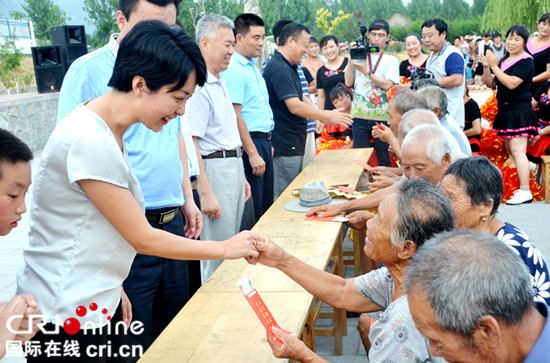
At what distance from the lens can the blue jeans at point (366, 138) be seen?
542cm

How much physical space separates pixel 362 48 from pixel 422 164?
9.51 ft

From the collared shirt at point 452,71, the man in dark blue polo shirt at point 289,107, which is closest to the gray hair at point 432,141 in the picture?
the man in dark blue polo shirt at point 289,107

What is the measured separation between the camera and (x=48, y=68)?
1242 centimetres

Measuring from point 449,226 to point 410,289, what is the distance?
57 cm

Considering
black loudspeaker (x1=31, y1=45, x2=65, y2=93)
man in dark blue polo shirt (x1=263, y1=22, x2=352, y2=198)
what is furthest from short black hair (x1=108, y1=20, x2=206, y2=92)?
black loudspeaker (x1=31, y1=45, x2=65, y2=93)

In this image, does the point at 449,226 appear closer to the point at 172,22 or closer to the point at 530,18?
the point at 172,22

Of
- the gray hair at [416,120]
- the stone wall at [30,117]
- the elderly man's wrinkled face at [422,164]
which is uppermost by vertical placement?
the gray hair at [416,120]

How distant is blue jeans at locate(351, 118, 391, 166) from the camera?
5.42m

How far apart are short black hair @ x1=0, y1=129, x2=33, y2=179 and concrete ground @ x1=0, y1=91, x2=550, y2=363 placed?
81.6 inches

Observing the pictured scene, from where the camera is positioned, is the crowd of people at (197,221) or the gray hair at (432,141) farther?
the gray hair at (432,141)

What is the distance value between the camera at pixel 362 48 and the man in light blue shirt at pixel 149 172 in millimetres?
3237

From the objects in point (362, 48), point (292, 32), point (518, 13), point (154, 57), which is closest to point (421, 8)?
point (518, 13)

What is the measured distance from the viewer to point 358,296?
217cm

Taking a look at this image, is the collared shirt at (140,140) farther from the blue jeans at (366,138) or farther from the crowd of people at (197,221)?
the blue jeans at (366,138)
